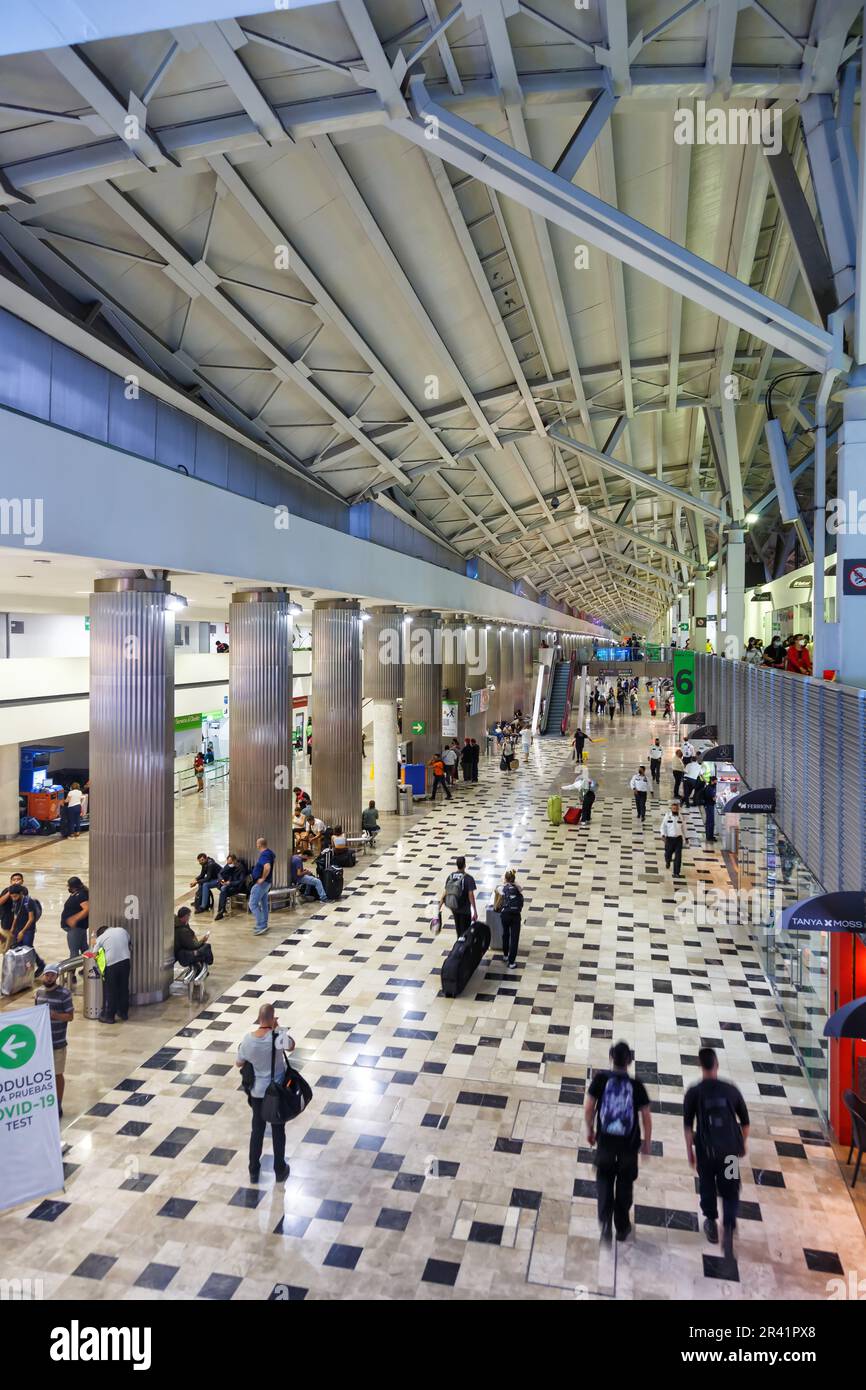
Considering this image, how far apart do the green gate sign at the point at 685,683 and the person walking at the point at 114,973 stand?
48.4ft

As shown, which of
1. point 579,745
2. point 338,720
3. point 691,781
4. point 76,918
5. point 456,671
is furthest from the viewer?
point 456,671

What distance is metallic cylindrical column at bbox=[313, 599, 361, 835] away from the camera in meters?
16.5

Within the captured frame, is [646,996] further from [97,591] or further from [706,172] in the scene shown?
[706,172]

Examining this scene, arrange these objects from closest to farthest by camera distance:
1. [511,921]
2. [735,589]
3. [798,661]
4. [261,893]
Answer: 1. [511,921]
2. [798,661]
3. [261,893]
4. [735,589]

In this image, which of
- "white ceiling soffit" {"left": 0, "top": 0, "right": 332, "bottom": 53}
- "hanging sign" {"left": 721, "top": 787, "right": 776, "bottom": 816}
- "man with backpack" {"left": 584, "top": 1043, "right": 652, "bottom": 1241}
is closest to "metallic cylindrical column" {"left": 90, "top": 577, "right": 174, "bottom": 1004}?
"man with backpack" {"left": 584, "top": 1043, "right": 652, "bottom": 1241}

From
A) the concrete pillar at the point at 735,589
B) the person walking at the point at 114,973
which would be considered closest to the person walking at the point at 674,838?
the concrete pillar at the point at 735,589

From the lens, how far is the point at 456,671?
28781 mm

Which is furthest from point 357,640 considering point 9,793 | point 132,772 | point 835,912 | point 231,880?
point 835,912

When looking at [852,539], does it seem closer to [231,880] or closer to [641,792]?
[231,880]

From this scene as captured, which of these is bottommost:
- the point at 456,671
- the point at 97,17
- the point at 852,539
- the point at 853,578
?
the point at 456,671

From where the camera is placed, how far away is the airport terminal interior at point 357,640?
17.4 ft

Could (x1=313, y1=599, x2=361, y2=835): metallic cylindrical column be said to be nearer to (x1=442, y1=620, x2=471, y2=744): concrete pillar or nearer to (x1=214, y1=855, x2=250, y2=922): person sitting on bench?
(x1=214, y1=855, x2=250, y2=922): person sitting on bench

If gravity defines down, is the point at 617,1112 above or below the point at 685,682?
below

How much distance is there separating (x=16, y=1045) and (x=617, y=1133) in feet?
13.7
